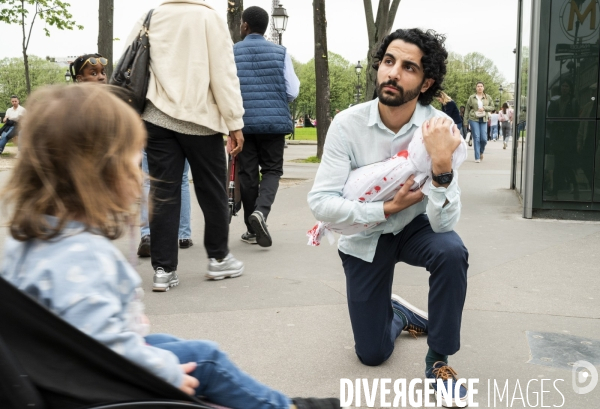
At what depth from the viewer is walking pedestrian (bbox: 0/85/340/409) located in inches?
66.4

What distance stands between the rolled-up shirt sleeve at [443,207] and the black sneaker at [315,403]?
1.25 metres

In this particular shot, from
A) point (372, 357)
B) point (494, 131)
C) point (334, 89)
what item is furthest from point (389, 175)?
point (334, 89)

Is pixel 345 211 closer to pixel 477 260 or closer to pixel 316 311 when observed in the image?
pixel 316 311

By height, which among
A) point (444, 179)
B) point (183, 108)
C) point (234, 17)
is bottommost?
point (444, 179)

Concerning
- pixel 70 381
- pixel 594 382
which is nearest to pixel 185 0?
pixel 594 382

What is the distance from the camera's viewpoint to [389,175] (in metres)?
3.39

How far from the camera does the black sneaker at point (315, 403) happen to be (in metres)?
2.22

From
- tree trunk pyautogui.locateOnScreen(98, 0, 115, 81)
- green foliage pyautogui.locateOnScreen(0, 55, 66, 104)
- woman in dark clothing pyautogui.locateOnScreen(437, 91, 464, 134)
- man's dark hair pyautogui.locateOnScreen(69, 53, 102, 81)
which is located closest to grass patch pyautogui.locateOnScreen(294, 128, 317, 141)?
tree trunk pyautogui.locateOnScreen(98, 0, 115, 81)

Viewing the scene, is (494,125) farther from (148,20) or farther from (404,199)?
(404,199)

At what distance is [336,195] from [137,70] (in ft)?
6.71

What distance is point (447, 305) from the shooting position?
323 cm

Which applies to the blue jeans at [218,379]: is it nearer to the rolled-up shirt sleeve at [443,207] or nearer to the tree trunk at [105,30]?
the rolled-up shirt sleeve at [443,207]

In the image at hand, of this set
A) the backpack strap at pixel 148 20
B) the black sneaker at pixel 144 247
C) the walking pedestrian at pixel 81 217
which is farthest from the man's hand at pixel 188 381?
the black sneaker at pixel 144 247

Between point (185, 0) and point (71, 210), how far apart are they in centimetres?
352
